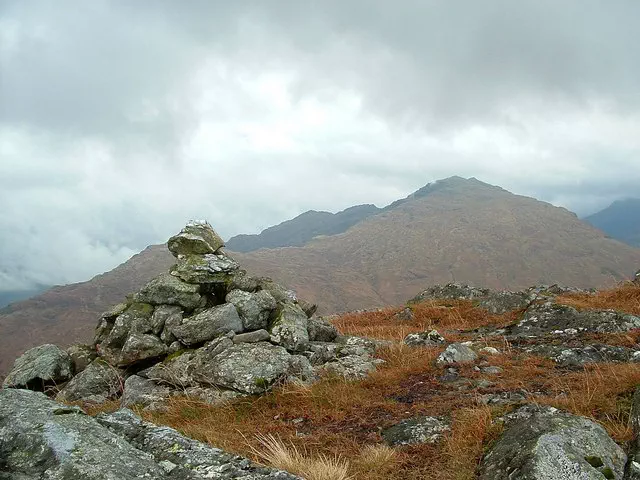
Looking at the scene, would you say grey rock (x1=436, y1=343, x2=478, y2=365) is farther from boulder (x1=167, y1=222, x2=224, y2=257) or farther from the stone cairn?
boulder (x1=167, y1=222, x2=224, y2=257)

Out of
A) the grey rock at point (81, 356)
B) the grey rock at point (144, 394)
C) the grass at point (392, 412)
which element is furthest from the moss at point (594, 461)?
the grey rock at point (81, 356)

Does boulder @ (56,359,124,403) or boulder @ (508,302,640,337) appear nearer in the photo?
boulder @ (56,359,124,403)

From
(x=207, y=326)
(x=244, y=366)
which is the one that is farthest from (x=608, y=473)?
(x=207, y=326)

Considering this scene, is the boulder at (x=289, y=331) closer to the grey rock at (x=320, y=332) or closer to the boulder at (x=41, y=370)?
the grey rock at (x=320, y=332)

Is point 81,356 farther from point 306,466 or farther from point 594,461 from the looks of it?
point 594,461

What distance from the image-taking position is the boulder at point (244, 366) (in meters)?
10.9

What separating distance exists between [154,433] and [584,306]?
52.6ft

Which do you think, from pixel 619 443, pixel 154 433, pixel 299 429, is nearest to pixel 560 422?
pixel 619 443

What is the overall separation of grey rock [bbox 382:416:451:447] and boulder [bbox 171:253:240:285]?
30.9 feet

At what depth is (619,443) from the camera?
22.0 ft

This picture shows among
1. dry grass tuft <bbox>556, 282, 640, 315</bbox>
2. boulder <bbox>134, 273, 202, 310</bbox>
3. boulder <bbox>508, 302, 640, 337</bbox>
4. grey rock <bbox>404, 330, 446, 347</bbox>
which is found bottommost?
dry grass tuft <bbox>556, 282, 640, 315</bbox>

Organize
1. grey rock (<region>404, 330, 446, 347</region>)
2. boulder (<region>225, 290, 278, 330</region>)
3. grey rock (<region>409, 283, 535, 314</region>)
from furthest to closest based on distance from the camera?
grey rock (<region>409, 283, 535, 314</region>) → grey rock (<region>404, 330, 446, 347</region>) → boulder (<region>225, 290, 278, 330</region>)

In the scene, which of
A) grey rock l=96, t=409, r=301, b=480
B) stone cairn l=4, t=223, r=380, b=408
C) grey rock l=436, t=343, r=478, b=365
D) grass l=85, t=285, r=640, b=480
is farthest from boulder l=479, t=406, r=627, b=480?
stone cairn l=4, t=223, r=380, b=408

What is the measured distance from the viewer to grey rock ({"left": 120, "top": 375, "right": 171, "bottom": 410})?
11.1 m
